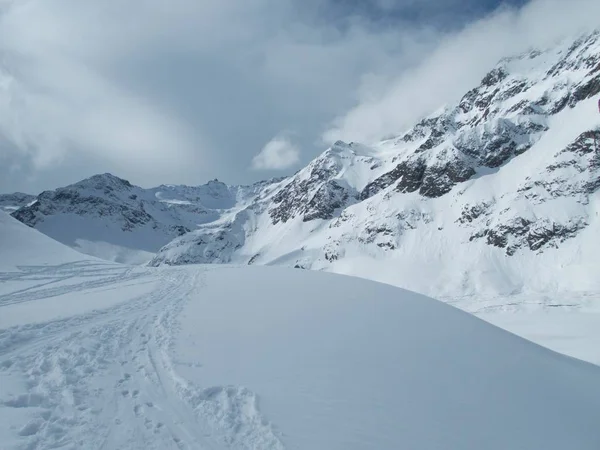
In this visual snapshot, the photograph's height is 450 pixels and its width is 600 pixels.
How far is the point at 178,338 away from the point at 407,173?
333ft

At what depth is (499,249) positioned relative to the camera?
67.2 m

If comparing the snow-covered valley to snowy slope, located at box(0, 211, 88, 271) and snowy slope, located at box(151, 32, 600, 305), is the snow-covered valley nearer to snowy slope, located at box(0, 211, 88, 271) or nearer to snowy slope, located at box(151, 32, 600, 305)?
snowy slope, located at box(0, 211, 88, 271)

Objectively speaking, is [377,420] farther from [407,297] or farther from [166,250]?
[166,250]

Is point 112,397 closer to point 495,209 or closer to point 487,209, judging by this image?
point 495,209

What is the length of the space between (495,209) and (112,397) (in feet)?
276

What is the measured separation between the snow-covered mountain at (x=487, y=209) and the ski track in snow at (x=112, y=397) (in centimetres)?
6077

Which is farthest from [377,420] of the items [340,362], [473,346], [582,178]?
[582,178]

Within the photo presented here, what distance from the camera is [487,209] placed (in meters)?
77.0

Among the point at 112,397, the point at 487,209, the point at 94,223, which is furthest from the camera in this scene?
the point at 94,223

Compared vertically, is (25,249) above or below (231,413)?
above

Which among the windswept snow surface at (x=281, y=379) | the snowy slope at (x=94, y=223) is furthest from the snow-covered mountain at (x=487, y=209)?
the windswept snow surface at (x=281, y=379)

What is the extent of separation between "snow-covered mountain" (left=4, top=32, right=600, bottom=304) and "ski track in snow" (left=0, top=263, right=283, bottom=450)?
199 feet

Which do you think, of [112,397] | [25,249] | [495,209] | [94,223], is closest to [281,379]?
[112,397]

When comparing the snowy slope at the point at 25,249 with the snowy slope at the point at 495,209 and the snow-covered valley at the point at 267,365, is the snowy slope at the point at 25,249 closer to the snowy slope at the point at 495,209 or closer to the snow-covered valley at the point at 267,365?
the snow-covered valley at the point at 267,365
